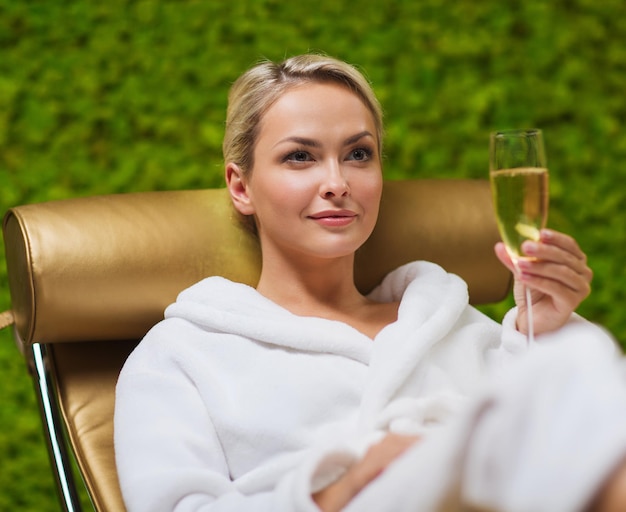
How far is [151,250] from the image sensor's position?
1678mm

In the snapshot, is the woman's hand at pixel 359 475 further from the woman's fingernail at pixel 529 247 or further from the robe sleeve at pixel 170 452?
the woman's fingernail at pixel 529 247

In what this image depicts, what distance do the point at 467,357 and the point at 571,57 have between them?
1.37 meters

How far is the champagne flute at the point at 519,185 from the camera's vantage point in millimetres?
1229

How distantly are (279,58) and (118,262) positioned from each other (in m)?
1.03

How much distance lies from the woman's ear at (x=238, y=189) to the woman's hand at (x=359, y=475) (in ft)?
2.10

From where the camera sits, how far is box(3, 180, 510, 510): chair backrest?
1598mm

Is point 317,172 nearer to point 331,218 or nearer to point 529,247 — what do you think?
point 331,218

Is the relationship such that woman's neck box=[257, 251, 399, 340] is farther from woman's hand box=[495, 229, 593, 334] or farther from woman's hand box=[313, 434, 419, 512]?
woman's hand box=[313, 434, 419, 512]

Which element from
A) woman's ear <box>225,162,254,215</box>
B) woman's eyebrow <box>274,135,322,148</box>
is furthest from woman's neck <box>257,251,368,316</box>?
woman's eyebrow <box>274,135,322,148</box>

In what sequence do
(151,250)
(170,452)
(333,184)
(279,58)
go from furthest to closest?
(279,58) → (151,250) → (333,184) → (170,452)

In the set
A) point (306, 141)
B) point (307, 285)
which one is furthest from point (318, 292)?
point (306, 141)

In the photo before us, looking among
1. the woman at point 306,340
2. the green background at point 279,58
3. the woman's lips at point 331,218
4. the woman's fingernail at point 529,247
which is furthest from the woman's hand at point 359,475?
the green background at point 279,58

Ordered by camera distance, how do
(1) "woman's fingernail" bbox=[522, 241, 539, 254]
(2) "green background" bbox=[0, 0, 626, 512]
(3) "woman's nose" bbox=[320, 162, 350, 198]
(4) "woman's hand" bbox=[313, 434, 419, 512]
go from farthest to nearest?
(2) "green background" bbox=[0, 0, 626, 512] < (3) "woman's nose" bbox=[320, 162, 350, 198] < (1) "woman's fingernail" bbox=[522, 241, 539, 254] < (4) "woman's hand" bbox=[313, 434, 419, 512]

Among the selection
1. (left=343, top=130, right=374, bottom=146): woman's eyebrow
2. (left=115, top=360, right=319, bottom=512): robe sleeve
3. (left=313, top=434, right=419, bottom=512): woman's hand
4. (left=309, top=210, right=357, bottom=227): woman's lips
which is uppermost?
(left=343, top=130, right=374, bottom=146): woman's eyebrow
